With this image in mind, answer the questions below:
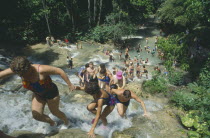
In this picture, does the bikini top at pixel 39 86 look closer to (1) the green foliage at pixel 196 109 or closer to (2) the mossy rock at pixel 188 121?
(1) the green foliage at pixel 196 109

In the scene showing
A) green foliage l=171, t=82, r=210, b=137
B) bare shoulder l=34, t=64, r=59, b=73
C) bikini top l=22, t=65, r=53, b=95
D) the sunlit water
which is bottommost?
green foliage l=171, t=82, r=210, b=137

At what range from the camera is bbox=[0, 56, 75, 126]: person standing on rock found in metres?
2.96

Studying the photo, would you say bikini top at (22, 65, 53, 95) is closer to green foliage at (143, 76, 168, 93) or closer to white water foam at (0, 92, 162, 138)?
white water foam at (0, 92, 162, 138)

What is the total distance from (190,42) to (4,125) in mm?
21308

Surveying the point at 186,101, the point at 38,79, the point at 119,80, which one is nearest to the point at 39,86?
the point at 38,79

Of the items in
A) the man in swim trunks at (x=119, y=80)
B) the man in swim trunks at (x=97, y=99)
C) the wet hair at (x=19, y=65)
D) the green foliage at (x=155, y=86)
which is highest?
the wet hair at (x=19, y=65)

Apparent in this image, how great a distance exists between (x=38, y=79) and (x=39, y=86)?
0.19 meters

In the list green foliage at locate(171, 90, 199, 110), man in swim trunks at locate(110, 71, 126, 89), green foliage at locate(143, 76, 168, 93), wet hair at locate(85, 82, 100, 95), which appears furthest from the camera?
green foliage at locate(143, 76, 168, 93)

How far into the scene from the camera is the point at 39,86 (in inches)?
138

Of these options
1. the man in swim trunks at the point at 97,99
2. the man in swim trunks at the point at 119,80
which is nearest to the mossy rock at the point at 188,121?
the man in swim trunks at the point at 119,80

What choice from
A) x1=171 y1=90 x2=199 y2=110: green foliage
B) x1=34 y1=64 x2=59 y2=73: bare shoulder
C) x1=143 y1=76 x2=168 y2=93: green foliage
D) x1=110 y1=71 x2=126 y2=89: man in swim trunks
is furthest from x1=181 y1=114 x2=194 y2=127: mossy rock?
x1=34 y1=64 x2=59 y2=73: bare shoulder

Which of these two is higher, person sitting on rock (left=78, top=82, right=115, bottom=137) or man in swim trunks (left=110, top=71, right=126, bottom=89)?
person sitting on rock (left=78, top=82, right=115, bottom=137)

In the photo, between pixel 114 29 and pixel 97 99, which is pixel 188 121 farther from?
pixel 114 29

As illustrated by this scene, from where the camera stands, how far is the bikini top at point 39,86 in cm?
338
